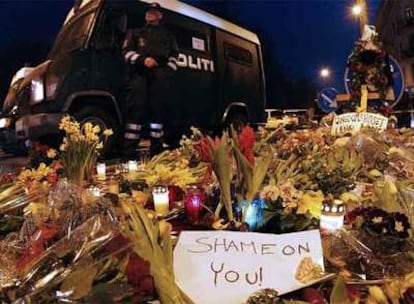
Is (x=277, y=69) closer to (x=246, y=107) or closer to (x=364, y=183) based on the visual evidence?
(x=246, y=107)

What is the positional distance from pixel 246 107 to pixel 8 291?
739 centimetres

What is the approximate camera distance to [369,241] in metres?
1.26

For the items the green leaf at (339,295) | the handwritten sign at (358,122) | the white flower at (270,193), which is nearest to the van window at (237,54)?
the handwritten sign at (358,122)

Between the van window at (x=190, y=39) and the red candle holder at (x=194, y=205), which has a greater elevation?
the van window at (x=190, y=39)

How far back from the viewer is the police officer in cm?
553

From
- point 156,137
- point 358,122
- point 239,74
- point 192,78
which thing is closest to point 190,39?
point 192,78

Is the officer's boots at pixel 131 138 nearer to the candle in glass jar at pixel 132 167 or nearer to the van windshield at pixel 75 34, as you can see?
the van windshield at pixel 75 34

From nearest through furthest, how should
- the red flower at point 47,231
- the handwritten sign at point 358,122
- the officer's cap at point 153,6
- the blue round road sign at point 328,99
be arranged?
the red flower at point 47,231, the handwritten sign at point 358,122, the blue round road sign at point 328,99, the officer's cap at point 153,6

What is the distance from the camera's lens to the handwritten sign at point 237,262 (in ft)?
3.65

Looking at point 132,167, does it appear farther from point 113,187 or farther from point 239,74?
point 239,74

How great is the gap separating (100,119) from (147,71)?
782 mm

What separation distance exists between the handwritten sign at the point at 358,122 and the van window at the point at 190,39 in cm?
362

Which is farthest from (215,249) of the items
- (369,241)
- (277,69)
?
(277,69)

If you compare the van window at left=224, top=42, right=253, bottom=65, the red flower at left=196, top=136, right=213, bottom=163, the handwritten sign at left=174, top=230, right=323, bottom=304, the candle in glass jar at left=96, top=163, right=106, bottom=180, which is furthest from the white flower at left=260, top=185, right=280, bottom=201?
the van window at left=224, top=42, right=253, bottom=65
